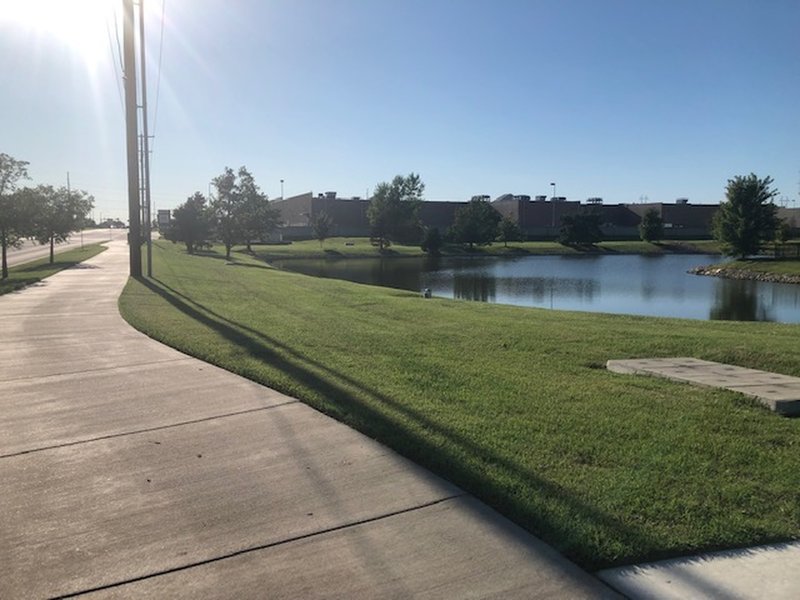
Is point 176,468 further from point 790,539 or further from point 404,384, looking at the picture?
point 790,539

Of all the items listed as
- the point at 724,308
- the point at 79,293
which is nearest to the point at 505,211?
the point at 724,308

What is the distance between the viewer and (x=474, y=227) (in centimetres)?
9312

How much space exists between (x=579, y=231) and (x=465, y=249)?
706 inches

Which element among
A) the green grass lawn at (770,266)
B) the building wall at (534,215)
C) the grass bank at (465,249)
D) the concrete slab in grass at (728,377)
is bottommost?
the green grass lawn at (770,266)

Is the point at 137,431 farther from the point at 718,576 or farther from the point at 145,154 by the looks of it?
the point at 145,154

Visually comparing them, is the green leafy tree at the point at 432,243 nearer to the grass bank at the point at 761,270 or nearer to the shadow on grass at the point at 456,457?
the grass bank at the point at 761,270

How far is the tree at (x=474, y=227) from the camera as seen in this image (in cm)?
9312

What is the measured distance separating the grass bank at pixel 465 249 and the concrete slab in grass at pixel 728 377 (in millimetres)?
67690

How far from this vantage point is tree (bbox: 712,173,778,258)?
217 ft

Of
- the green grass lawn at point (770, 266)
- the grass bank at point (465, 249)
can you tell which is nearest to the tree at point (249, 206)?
the grass bank at point (465, 249)

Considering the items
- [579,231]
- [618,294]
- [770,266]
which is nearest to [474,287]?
[618,294]

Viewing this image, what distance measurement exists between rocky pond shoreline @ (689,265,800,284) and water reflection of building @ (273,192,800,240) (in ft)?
165

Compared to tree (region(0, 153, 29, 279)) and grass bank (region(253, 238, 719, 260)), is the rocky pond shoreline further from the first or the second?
tree (region(0, 153, 29, 279))

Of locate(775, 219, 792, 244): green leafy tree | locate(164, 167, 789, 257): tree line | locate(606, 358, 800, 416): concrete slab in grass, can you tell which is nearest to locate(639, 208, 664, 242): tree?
locate(164, 167, 789, 257): tree line
